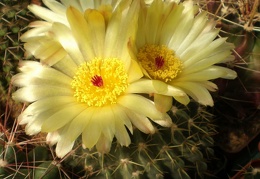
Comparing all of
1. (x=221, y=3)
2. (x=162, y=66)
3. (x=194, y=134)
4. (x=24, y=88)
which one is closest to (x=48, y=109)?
(x=24, y=88)

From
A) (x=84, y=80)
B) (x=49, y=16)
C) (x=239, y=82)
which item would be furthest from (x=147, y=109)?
(x=239, y=82)

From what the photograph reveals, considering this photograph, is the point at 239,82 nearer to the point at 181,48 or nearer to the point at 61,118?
the point at 181,48

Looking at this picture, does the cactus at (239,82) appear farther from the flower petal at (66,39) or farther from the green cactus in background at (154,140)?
the flower petal at (66,39)

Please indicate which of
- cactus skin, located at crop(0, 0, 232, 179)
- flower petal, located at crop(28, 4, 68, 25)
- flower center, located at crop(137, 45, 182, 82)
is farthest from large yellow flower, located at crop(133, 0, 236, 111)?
flower petal, located at crop(28, 4, 68, 25)

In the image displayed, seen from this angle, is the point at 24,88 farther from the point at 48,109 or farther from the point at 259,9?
the point at 259,9

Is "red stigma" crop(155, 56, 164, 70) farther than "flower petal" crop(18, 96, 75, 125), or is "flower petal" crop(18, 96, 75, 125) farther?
"red stigma" crop(155, 56, 164, 70)

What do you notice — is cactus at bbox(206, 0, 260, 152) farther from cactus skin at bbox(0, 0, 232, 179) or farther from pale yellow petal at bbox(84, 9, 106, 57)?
pale yellow petal at bbox(84, 9, 106, 57)
